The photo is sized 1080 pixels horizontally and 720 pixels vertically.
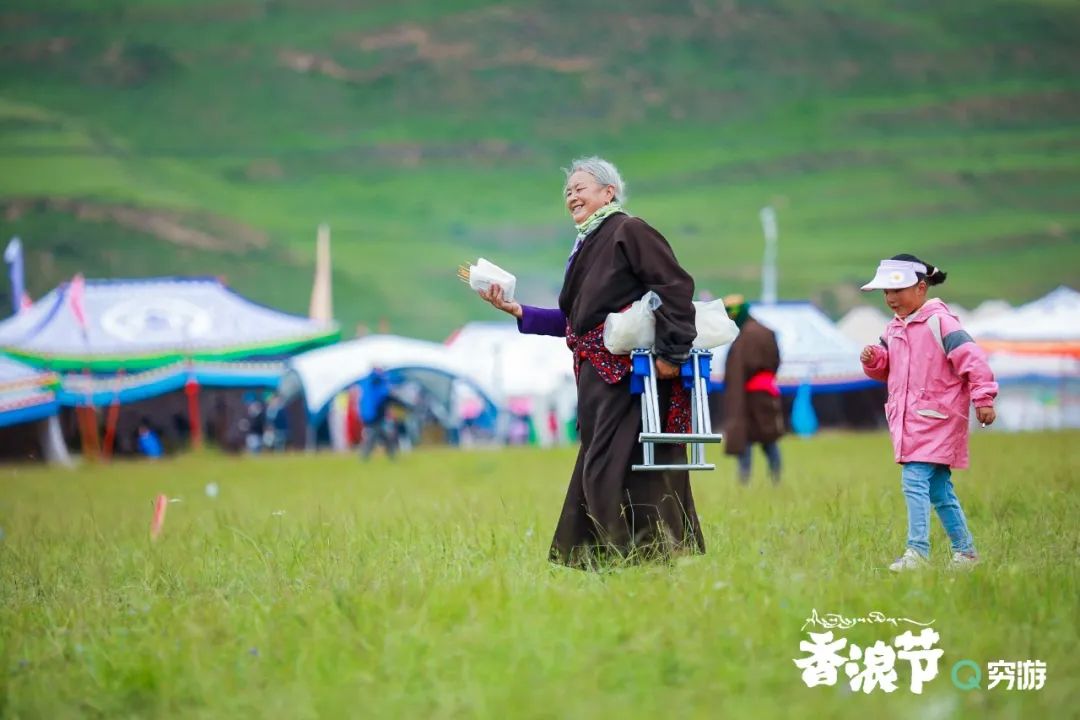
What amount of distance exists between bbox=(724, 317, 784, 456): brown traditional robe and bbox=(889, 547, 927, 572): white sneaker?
242 inches

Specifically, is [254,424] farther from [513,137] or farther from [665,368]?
[513,137]

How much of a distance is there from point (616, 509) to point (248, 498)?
28.8ft

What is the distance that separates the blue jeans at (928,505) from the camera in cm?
616

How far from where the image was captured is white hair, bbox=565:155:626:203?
624 cm

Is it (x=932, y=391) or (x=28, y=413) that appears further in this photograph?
(x=28, y=413)

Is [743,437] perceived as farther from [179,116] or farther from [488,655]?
[179,116]

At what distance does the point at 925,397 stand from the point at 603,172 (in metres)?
1.65

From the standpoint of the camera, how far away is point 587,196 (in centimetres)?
621

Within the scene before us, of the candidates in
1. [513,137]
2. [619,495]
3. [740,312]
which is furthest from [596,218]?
[513,137]

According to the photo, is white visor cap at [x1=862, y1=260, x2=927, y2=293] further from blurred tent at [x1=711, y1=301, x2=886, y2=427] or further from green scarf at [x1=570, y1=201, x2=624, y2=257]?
blurred tent at [x1=711, y1=301, x2=886, y2=427]

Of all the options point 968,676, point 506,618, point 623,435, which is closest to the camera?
point 968,676

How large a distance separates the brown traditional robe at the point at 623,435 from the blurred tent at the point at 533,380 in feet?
80.5

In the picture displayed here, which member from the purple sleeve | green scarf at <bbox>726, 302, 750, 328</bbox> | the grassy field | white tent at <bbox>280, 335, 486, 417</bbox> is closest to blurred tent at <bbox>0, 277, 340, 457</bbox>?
white tent at <bbox>280, 335, 486, 417</bbox>

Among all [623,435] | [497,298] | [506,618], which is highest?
[497,298]
